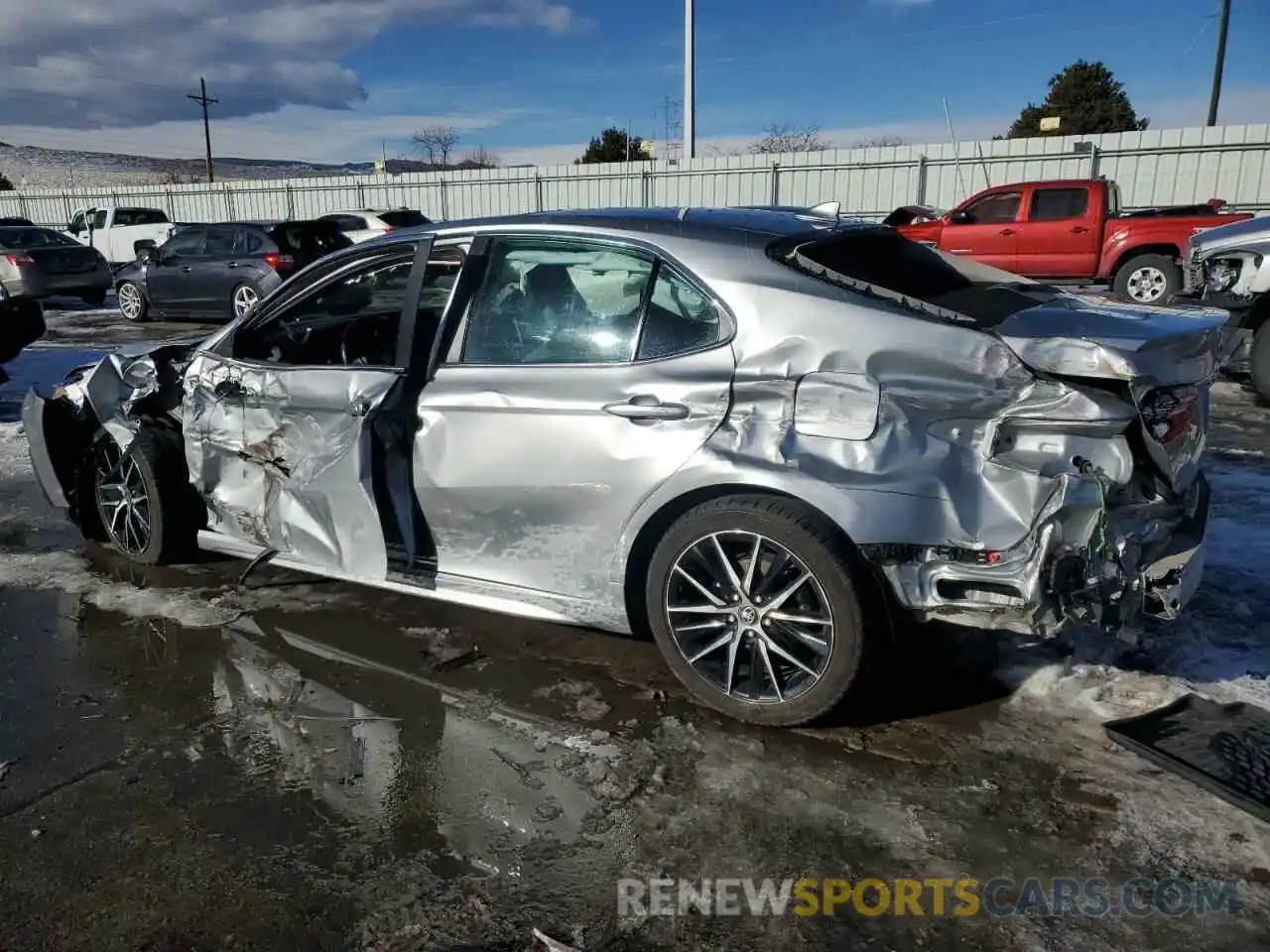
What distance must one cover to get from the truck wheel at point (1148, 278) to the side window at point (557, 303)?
12523 millimetres

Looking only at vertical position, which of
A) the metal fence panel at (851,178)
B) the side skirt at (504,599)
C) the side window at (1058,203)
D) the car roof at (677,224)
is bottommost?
the side skirt at (504,599)

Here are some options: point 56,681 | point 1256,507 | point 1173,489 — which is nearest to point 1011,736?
point 1173,489

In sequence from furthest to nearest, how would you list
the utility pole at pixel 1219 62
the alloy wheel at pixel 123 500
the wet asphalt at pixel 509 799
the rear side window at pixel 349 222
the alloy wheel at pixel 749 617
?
the utility pole at pixel 1219 62 → the rear side window at pixel 349 222 → the alloy wheel at pixel 123 500 → the alloy wheel at pixel 749 617 → the wet asphalt at pixel 509 799

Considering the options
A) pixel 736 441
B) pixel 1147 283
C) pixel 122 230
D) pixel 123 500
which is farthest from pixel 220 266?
pixel 736 441

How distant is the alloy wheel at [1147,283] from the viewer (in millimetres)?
13977

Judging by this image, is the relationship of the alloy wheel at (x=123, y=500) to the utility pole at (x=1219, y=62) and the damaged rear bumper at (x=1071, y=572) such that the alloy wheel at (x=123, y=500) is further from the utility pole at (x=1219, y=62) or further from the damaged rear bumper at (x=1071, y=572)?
the utility pole at (x=1219, y=62)

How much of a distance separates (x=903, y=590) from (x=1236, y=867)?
3.65 ft

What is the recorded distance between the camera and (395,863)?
2.69 meters

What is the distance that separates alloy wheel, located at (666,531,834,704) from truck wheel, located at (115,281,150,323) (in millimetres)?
15902

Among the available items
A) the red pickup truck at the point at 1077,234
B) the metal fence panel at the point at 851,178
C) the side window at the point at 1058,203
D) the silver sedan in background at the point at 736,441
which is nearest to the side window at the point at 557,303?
the silver sedan in background at the point at 736,441

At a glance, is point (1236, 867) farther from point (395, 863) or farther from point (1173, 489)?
point (395, 863)

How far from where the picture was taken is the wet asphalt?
2.45 m

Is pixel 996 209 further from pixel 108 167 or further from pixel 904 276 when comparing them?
pixel 108 167

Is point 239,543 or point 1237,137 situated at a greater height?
point 1237,137
